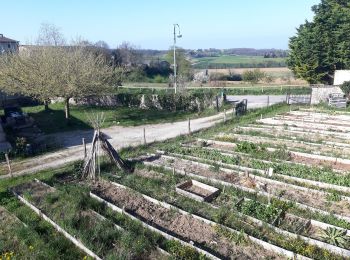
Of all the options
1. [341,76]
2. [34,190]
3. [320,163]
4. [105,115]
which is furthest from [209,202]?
[341,76]

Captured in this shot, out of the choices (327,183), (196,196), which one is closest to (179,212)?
(196,196)

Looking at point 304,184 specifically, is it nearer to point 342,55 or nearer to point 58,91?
point 58,91

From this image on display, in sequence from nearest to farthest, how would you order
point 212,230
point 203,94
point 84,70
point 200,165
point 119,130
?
1. point 212,230
2. point 200,165
3. point 119,130
4. point 84,70
5. point 203,94

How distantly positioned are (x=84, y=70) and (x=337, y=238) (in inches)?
711

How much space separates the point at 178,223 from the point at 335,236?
3.46 meters

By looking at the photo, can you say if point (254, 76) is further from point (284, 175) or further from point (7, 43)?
point (284, 175)

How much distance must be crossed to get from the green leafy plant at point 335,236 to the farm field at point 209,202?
0.02m

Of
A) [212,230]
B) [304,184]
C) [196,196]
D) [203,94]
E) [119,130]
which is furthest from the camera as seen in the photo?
[203,94]

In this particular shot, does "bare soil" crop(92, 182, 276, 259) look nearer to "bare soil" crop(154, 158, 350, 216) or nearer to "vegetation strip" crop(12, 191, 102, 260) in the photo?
"vegetation strip" crop(12, 191, 102, 260)

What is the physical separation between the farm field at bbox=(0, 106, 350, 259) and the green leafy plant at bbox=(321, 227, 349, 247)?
21mm

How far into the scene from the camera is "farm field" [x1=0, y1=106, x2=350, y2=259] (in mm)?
7422

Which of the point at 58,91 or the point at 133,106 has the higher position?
the point at 58,91

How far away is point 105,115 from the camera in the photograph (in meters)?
24.8

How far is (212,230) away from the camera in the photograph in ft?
26.7
